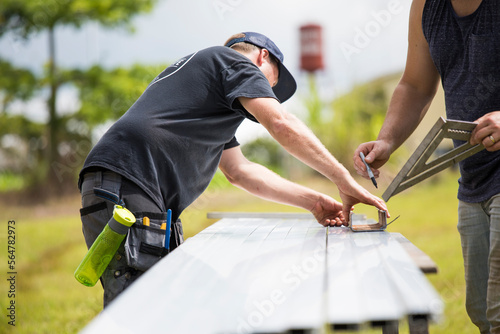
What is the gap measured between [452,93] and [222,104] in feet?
2.66

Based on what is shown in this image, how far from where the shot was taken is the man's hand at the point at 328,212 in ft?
6.32

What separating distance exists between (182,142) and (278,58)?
582 millimetres

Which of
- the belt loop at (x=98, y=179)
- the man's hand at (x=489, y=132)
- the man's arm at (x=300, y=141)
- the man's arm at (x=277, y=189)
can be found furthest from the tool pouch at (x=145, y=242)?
the man's hand at (x=489, y=132)

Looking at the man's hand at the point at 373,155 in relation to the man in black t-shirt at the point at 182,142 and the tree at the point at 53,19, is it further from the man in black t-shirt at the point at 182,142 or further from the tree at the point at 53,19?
the tree at the point at 53,19

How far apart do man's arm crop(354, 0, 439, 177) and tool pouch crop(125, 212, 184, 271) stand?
810mm

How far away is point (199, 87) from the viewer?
1765 millimetres

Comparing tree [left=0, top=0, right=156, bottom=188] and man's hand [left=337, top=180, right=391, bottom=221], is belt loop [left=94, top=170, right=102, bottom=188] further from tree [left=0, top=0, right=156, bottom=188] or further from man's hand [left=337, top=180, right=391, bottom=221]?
tree [left=0, top=0, right=156, bottom=188]

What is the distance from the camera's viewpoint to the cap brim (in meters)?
2.14

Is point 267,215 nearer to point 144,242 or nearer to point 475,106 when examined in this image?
point 144,242

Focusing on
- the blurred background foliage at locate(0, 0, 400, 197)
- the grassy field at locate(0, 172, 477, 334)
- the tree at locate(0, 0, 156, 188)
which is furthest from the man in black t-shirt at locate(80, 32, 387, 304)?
the tree at locate(0, 0, 156, 188)

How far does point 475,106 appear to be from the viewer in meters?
1.69

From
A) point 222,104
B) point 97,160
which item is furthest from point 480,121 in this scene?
point 97,160

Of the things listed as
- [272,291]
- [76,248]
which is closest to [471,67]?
[272,291]

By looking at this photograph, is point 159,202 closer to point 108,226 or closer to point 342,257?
point 108,226
